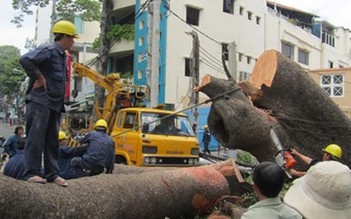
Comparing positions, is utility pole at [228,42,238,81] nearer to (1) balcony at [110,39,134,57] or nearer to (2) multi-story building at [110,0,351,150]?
(2) multi-story building at [110,0,351,150]

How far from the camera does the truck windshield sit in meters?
10.3

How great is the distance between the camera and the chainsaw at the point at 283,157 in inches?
225

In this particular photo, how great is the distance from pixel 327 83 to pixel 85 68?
55.3 ft

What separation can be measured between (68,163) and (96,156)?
0.41m

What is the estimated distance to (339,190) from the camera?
96.4 inches

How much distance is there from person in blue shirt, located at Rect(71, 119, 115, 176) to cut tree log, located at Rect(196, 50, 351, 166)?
1.69 meters

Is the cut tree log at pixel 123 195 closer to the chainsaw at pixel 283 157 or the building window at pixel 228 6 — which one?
the chainsaw at pixel 283 157

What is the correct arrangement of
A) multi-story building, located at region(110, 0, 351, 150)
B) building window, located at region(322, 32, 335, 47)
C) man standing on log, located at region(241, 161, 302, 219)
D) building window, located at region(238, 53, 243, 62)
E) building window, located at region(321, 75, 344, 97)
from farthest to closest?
1. building window, located at region(322, 32, 335, 47)
2. building window, located at region(238, 53, 243, 62)
3. building window, located at region(321, 75, 344, 97)
4. multi-story building, located at region(110, 0, 351, 150)
5. man standing on log, located at region(241, 161, 302, 219)

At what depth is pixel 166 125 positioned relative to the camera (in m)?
10.5

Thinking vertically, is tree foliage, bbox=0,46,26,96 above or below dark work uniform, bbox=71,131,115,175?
above

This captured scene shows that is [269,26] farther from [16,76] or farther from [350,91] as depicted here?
[16,76]

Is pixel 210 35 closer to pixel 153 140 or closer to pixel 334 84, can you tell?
pixel 334 84

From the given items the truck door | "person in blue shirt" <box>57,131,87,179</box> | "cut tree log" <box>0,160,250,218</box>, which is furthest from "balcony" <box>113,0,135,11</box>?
"person in blue shirt" <box>57,131,87,179</box>

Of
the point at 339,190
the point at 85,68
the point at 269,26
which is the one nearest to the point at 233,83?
the point at 339,190
